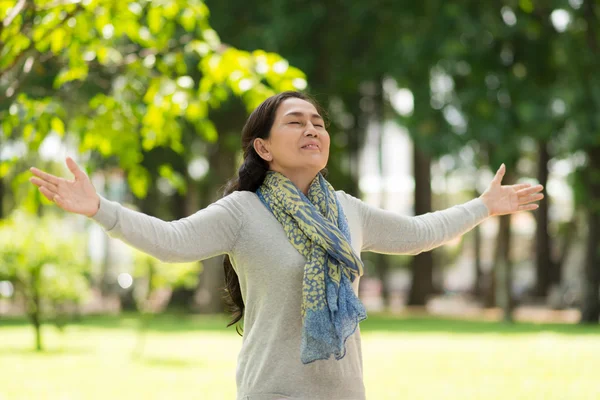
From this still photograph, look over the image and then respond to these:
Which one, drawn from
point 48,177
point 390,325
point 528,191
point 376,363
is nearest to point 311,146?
point 48,177

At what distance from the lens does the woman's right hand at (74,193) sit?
10.0 feet

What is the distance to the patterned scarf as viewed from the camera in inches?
128

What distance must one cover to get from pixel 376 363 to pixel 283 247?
11022 millimetres

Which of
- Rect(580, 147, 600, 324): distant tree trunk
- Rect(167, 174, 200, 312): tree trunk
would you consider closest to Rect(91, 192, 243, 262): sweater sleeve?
Rect(580, 147, 600, 324): distant tree trunk

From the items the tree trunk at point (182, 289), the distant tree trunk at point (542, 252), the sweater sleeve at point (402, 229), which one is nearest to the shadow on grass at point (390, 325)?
the tree trunk at point (182, 289)

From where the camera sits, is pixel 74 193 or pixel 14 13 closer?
pixel 74 193

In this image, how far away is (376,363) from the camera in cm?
1410

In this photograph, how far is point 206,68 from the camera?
5762 mm

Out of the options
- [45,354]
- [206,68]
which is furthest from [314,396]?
[45,354]

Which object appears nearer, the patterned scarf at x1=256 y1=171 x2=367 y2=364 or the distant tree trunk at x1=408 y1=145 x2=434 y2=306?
the patterned scarf at x1=256 y1=171 x2=367 y2=364

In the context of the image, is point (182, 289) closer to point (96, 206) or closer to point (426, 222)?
point (426, 222)

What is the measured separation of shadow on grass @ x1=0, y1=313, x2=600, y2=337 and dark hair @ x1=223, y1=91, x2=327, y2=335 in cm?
1587

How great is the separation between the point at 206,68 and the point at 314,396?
9.64 feet

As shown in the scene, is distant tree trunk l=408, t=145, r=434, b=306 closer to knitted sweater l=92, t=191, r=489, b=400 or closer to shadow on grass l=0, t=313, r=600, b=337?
shadow on grass l=0, t=313, r=600, b=337
